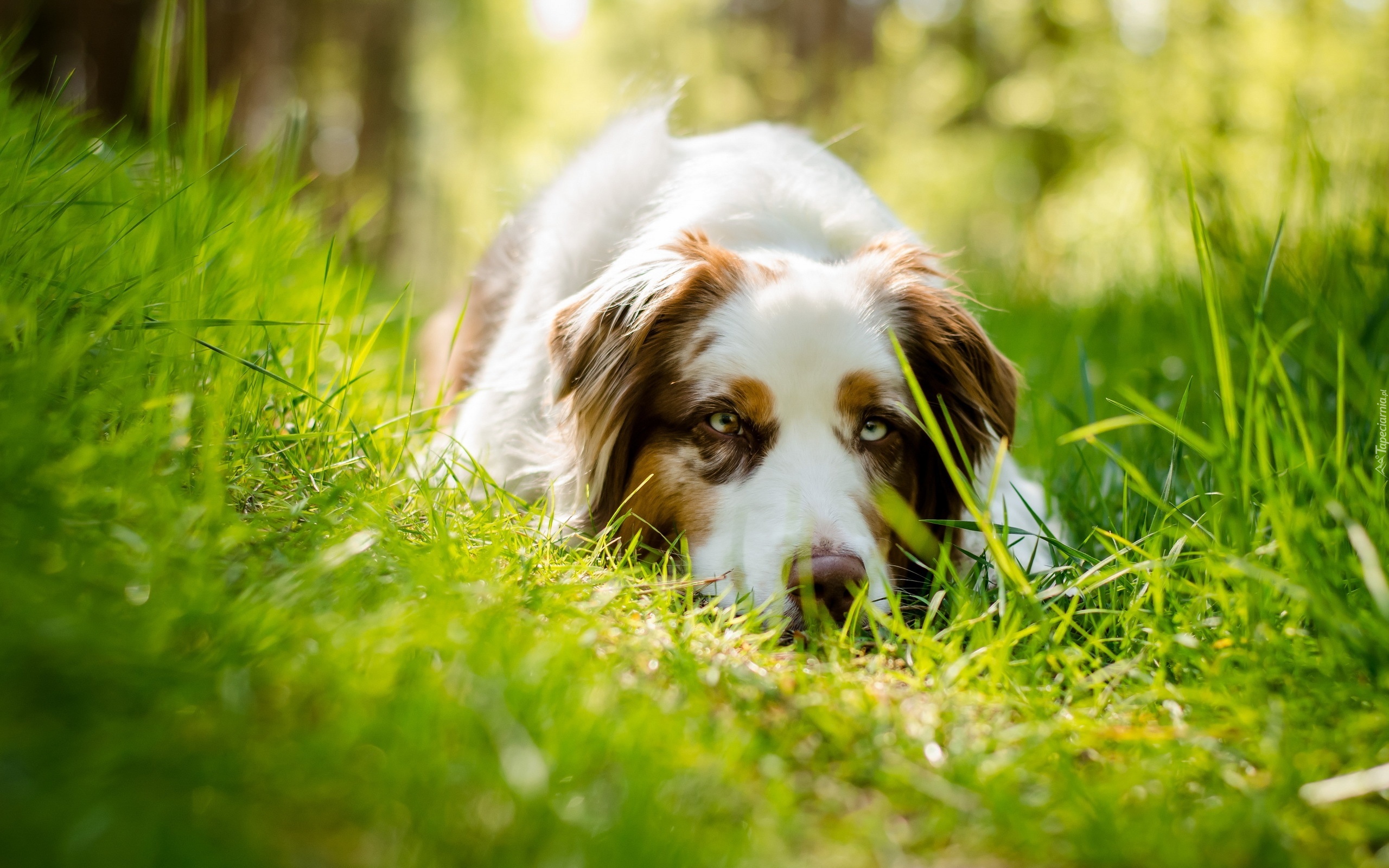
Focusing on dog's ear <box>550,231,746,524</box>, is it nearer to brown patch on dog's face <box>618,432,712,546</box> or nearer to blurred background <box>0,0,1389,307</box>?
brown patch on dog's face <box>618,432,712,546</box>

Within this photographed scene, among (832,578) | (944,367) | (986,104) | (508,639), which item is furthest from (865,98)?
(508,639)

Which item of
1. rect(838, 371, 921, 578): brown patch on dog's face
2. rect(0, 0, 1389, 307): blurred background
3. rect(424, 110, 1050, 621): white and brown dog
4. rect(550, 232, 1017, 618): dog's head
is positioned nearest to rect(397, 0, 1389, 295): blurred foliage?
rect(0, 0, 1389, 307): blurred background

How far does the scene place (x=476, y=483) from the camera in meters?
3.31

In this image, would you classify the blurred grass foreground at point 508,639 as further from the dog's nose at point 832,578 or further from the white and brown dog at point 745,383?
the white and brown dog at point 745,383

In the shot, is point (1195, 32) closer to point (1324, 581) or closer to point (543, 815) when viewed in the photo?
point (1324, 581)

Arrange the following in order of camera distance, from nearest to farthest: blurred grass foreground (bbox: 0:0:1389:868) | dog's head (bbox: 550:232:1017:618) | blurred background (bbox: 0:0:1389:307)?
blurred grass foreground (bbox: 0:0:1389:868), dog's head (bbox: 550:232:1017:618), blurred background (bbox: 0:0:1389:307)

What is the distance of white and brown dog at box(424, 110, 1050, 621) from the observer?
2.49 metres

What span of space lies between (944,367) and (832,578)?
100cm

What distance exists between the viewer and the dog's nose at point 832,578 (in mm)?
2191

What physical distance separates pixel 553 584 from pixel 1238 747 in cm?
135

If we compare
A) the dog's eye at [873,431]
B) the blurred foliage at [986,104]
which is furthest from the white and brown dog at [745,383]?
the blurred foliage at [986,104]

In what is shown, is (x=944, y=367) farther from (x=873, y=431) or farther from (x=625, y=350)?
(x=625, y=350)

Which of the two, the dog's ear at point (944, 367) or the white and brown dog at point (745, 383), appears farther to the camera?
the dog's ear at point (944, 367)

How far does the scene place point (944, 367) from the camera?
114 inches
